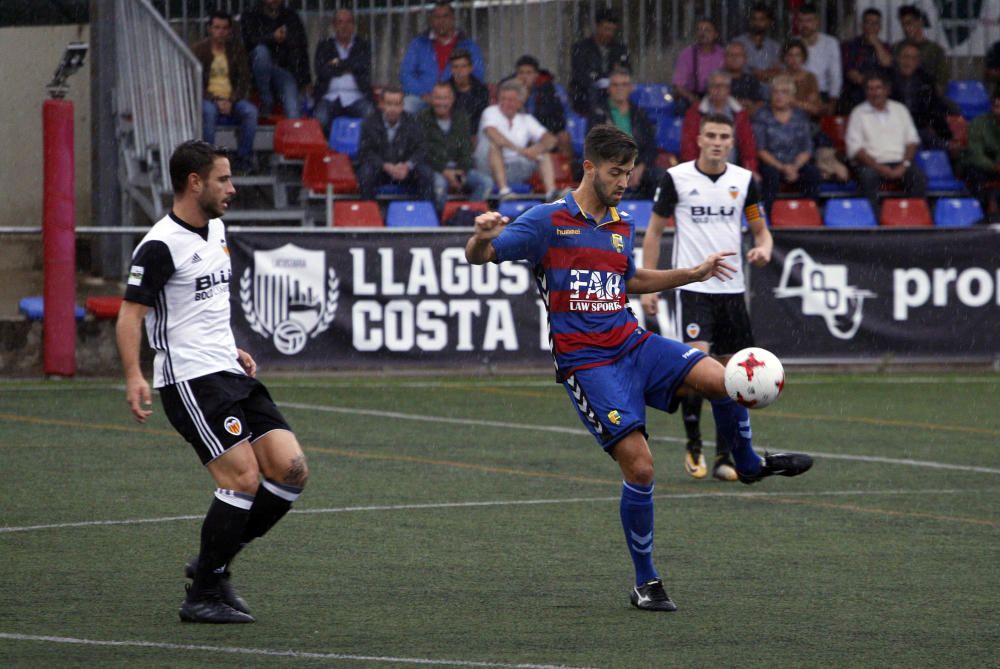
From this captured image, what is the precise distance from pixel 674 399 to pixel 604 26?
1459 centimetres

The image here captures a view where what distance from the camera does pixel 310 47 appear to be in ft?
73.9

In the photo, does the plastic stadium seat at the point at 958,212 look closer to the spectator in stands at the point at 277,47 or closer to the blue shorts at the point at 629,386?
the spectator in stands at the point at 277,47

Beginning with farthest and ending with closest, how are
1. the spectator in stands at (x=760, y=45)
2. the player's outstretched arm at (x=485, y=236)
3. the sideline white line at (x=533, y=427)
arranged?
the spectator in stands at (x=760, y=45) < the sideline white line at (x=533, y=427) < the player's outstretched arm at (x=485, y=236)

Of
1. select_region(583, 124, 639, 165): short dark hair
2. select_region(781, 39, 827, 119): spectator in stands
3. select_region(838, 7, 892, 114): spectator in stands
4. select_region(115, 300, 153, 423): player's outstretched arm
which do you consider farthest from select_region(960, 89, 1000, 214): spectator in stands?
select_region(115, 300, 153, 423): player's outstretched arm

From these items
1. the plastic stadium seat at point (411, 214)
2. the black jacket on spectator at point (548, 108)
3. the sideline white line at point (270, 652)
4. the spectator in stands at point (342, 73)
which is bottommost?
the sideline white line at point (270, 652)

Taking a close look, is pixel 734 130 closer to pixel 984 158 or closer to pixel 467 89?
pixel 467 89

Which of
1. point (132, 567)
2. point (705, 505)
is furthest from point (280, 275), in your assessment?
point (132, 567)

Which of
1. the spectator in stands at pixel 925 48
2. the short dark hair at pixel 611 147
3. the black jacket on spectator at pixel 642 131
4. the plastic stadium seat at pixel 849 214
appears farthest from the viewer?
the spectator in stands at pixel 925 48

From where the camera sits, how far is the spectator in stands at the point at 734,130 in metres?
19.4

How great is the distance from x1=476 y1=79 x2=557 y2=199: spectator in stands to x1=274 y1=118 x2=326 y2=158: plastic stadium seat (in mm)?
1855

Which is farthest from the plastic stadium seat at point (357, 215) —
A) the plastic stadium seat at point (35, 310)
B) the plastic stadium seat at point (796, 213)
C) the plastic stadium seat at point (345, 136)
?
the plastic stadium seat at point (796, 213)

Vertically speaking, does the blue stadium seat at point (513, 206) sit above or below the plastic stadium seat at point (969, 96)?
below

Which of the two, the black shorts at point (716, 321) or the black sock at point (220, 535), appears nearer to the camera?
the black sock at point (220, 535)

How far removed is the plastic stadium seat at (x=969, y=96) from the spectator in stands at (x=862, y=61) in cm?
119
